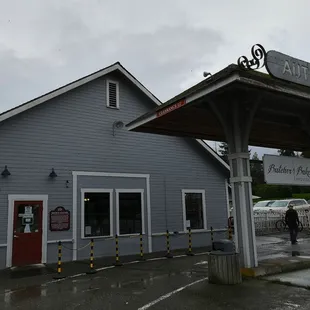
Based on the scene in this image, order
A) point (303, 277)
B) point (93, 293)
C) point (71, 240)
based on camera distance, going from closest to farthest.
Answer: point (93, 293), point (303, 277), point (71, 240)

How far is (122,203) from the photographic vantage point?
15.4 meters

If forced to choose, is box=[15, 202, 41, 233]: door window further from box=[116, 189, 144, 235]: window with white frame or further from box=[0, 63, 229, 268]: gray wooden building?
box=[116, 189, 144, 235]: window with white frame

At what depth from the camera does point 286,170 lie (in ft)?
34.8

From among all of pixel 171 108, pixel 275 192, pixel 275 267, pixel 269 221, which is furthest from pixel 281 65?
pixel 275 192

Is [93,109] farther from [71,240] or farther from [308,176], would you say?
[308,176]

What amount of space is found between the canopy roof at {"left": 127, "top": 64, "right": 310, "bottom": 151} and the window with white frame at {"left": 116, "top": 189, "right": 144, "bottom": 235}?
4551 mm

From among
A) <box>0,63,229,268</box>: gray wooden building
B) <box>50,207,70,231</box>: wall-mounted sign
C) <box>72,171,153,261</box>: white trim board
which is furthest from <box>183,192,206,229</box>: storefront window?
<box>50,207,70,231</box>: wall-mounted sign

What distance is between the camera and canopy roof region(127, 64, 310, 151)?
28.0 ft

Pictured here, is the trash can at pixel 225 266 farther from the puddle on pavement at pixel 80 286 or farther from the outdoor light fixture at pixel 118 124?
the outdoor light fixture at pixel 118 124

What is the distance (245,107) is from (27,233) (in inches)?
334

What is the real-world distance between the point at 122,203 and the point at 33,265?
165 inches

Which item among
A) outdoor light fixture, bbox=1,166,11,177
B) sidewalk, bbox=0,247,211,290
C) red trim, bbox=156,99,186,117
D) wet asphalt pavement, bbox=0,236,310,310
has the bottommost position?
wet asphalt pavement, bbox=0,236,310,310

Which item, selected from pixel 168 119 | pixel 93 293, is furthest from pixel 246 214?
pixel 93 293

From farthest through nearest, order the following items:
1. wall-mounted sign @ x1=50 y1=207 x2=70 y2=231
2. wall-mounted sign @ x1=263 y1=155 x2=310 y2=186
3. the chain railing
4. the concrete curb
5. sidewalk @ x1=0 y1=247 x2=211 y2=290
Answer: the chain railing < wall-mounted sign @ x1=50 y1=207 x2=70 y2=231 < sidewalk @ x1=0 y1=247 x2=211 y2=290 < wall-mounted sign @ x1=263 y1=155 x2=310 y2=186 < the concrete curb
